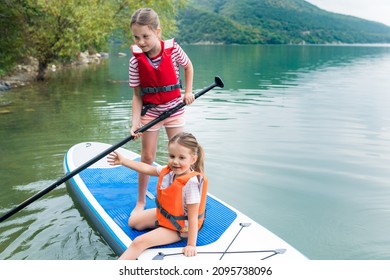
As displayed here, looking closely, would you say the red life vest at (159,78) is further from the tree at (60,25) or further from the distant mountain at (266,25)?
the distant mountain at (266,25)

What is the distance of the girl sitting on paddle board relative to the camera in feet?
10.3

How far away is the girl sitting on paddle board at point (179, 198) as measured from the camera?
3139 mm

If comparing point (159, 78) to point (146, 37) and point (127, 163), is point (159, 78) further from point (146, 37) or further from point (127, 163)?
point (127, 163)

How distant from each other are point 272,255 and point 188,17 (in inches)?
5440

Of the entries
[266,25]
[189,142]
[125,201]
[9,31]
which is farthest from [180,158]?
[266,25]

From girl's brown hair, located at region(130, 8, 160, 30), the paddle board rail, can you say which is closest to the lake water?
the paddle board rail

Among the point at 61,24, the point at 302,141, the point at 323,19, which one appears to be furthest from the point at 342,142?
the point at 323,19

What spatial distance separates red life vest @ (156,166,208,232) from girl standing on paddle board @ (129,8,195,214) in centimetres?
68

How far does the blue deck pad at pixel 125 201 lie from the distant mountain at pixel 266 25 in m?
106

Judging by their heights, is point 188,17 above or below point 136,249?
above

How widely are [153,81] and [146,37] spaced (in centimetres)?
43

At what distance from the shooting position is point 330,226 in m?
4.53

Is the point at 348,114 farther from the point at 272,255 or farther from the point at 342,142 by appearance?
the point at 272,255

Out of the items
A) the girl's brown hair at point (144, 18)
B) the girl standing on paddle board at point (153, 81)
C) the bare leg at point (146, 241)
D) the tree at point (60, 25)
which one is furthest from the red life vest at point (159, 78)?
the tree at point (60, 25)
